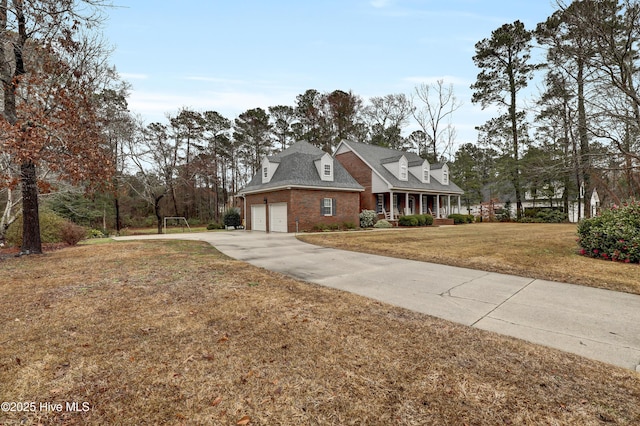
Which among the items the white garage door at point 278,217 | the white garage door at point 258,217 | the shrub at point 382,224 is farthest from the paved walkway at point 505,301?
the shrub at point 382,224

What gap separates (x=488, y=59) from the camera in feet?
99.5

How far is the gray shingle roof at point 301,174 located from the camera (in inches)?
762

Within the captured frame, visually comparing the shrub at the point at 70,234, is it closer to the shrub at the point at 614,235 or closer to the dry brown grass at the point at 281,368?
the dry brown grass at the point at 281,368

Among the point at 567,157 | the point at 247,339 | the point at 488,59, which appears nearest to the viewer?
the point at 247,339

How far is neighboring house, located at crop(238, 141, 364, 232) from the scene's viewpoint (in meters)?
18.8

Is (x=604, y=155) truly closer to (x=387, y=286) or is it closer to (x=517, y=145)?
(x=387, y=286)

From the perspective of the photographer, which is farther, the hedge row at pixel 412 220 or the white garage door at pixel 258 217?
the hedge row at pixel 412 220

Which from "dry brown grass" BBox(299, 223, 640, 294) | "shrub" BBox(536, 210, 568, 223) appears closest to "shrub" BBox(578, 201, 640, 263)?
"dry brown grass" BBox(299, 223, 640, 294)

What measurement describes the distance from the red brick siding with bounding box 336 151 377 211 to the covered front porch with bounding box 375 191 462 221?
0.67 metres

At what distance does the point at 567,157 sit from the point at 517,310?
8189 mm

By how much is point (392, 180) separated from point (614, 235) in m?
16.3

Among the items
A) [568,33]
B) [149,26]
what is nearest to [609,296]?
[568,33]

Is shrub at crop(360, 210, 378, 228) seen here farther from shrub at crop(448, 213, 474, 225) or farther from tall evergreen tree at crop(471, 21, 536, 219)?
tall evergreen tree at crop(471, 21, 536, 219)

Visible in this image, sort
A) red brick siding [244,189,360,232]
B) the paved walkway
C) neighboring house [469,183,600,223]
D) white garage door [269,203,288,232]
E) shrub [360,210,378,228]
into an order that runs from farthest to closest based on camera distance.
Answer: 1. neighboring house [469,183,600,223]
2. shrub [360,210,378,228]
3. white garage door [269,203,288,232]
4. red brick siding [244,189,360,232]
5. the paved walkway
